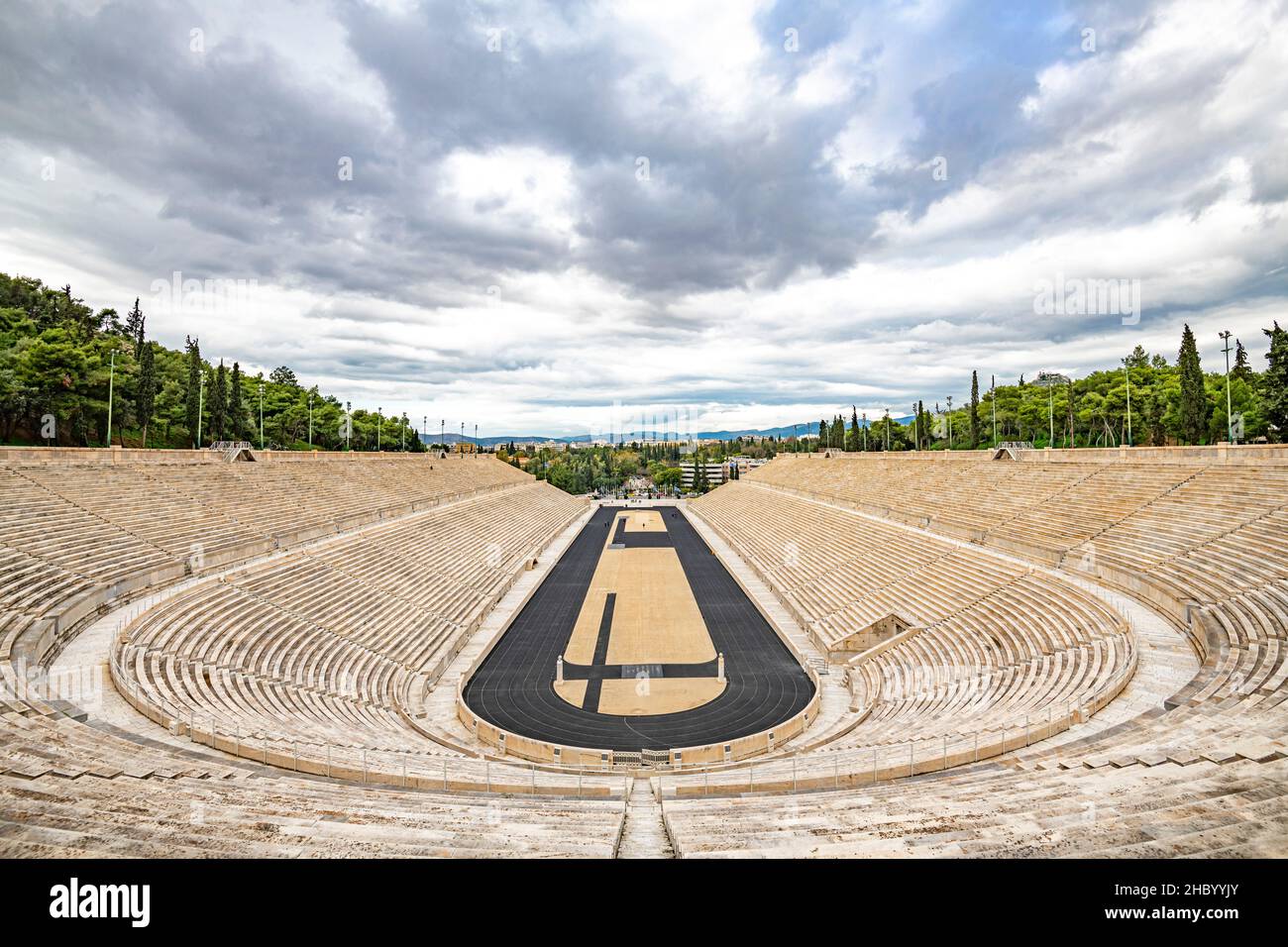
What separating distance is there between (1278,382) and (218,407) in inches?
2878

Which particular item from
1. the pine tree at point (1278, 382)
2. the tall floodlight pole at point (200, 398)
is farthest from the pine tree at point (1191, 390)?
the tall floodlight pole at point (200, 398)

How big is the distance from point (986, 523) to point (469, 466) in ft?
186

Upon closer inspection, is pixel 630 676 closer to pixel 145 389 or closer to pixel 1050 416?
pixel 145 389

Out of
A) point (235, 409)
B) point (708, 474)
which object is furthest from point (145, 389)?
point (708, 474)

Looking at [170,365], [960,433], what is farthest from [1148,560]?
[960,433]

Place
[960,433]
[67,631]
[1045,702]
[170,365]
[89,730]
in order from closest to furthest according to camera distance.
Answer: [89,730] → [1045,702] → [67,631] → [170,365] → [960,433]

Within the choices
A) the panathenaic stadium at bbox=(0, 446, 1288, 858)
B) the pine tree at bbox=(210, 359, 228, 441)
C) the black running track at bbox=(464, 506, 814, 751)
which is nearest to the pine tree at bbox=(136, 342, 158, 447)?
the pine tree at bbox=(210, 359, 228, 441)

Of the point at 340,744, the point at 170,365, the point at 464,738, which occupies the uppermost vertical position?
the point at 170,365

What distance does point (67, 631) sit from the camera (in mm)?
12750

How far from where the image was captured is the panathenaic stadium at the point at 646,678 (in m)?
6.30

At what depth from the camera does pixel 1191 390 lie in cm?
4112

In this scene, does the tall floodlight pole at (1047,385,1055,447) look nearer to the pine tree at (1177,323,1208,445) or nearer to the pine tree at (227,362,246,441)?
the pine tree at (1177,323,1208,445)
